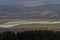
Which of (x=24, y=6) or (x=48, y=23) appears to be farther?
(x=24, y=6)

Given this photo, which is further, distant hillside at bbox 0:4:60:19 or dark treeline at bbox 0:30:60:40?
distant hillside at bbox 0:4:60:19

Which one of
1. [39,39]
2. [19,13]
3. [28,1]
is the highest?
[28,1]

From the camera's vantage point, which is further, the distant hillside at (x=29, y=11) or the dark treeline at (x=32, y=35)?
the distant hillside at (x=29, y=11)

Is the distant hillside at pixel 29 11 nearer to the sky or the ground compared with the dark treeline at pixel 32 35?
nearer to the sky

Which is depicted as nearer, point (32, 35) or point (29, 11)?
→ point (32, 35)

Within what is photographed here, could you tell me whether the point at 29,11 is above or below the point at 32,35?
above

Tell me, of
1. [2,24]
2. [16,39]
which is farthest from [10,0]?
[16,39]

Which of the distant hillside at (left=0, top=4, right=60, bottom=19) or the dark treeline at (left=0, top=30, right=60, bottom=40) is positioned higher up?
the distant hillside at (left=0, top=4, right=60, bottom=19)

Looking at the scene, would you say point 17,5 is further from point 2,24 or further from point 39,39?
point 39,39
